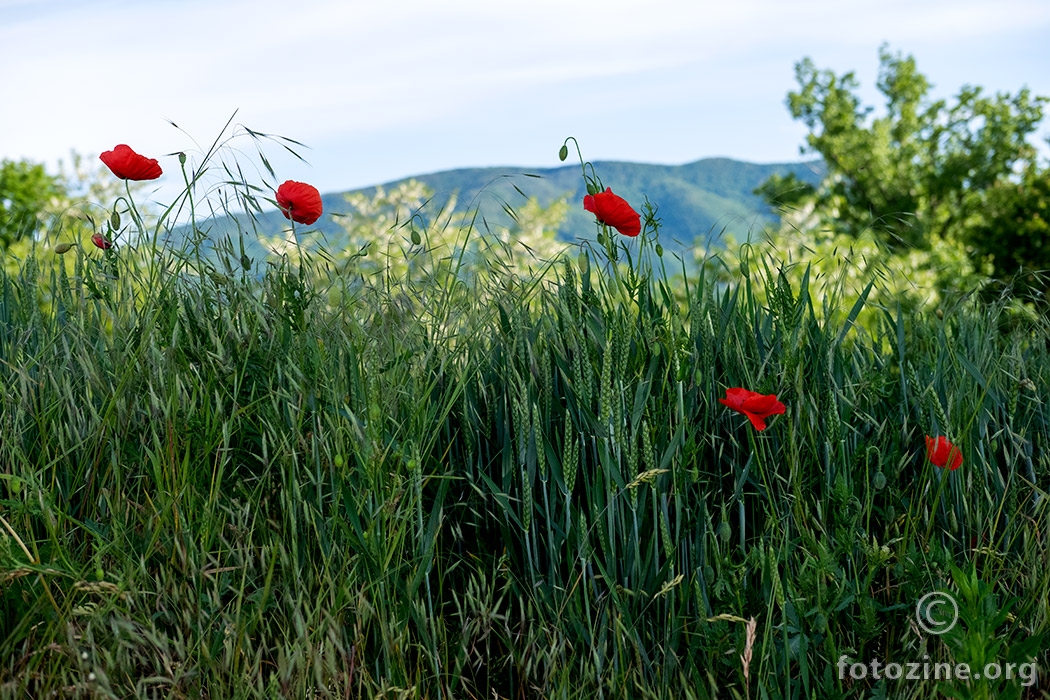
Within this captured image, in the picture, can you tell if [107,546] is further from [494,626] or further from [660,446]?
[660,446]

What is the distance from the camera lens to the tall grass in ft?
5.85

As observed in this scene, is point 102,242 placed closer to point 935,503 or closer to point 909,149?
point 935,503

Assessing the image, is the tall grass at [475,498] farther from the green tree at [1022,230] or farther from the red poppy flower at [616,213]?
the green tree at [1022,230]

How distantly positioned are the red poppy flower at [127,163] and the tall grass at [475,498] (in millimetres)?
228

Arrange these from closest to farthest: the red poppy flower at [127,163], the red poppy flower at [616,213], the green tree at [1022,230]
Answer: the red poppy flower at [616,213]
the red poppy flower at [127,163]
the green tree at [1022,230]

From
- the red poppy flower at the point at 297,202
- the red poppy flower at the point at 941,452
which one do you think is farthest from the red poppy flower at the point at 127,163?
the red poppy flower at the point at 941,452

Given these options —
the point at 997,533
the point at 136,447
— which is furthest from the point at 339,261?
the point at 997,533

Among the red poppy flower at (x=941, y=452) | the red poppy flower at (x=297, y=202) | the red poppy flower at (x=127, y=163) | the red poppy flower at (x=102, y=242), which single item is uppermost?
the red poppy flower at (x=127, y=163)

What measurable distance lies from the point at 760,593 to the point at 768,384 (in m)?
0.49

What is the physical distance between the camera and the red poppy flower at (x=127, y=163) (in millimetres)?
2281

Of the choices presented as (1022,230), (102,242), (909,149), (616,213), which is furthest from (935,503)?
(909,149)

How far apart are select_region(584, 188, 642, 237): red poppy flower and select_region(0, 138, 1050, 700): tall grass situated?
3.3 inches

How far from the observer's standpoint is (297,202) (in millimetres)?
2170

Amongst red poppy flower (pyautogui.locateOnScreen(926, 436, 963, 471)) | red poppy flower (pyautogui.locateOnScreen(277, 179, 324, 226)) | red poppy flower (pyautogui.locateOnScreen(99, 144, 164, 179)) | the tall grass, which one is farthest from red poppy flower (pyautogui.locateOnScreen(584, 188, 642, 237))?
red poppy flower (pyautogui.locateOnScreen(99, 144, 164, 179))
